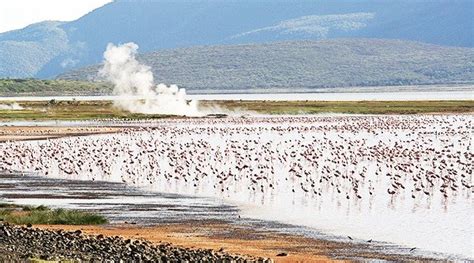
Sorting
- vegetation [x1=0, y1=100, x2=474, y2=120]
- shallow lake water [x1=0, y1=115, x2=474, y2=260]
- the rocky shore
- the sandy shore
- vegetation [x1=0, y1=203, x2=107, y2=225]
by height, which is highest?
the rocky shore

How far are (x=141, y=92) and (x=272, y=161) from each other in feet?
289

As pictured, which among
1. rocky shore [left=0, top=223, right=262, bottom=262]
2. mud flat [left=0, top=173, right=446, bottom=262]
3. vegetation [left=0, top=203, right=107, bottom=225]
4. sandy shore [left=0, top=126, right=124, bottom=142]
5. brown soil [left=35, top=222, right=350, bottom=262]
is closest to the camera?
rocky shore [left=0, top=223, right=262, bottom=262]

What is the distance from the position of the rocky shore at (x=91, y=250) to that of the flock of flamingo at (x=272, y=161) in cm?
1174

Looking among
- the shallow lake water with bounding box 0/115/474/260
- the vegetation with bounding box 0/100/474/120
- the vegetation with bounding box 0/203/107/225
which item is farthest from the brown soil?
the vegetation with bounding box 0/100/474/120

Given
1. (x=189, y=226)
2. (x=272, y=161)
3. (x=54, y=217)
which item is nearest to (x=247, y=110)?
(x=272, y=161)

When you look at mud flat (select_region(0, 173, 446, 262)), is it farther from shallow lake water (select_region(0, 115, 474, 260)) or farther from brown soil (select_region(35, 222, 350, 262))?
shallow lake water (select_region(0, 115, 474, 260))

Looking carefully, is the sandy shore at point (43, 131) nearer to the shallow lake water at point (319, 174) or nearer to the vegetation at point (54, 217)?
the shallow lake water at point (319, 174)

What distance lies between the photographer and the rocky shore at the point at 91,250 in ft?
81.0

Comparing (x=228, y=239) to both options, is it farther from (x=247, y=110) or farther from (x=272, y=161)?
(x=247, y=110)

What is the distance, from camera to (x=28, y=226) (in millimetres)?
30469

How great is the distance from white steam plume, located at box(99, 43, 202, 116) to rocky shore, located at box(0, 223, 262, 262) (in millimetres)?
85419

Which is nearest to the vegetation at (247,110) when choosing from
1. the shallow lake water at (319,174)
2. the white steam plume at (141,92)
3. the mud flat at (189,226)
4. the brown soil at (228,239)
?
the white steam plume at (141,92)

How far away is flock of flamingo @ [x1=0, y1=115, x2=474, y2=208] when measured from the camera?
4034 centimetres

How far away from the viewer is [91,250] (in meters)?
25.8
